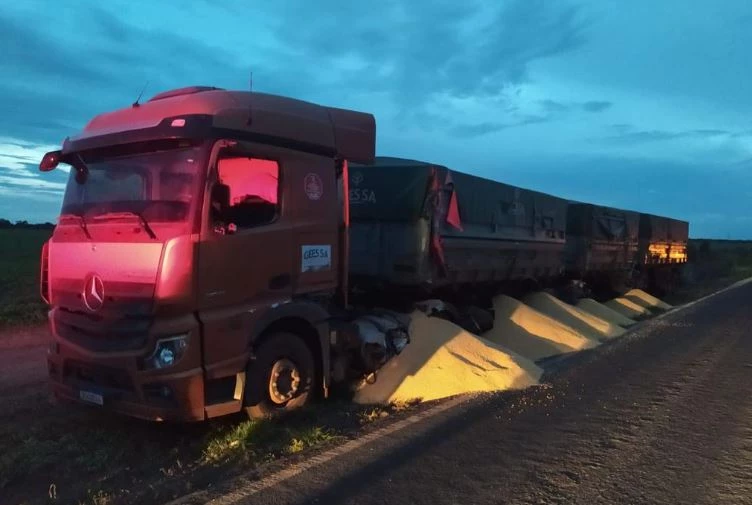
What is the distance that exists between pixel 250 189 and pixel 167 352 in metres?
1.67

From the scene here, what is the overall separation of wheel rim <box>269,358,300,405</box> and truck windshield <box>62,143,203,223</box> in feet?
5.57

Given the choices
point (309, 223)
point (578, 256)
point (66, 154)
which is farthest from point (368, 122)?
point (578, 256)

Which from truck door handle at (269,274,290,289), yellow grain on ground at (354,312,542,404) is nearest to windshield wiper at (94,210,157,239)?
truck door handle at (269,274,290,289)

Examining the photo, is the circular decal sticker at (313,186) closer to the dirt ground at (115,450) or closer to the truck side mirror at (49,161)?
the dirt ground at (115,450)

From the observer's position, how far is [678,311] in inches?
654

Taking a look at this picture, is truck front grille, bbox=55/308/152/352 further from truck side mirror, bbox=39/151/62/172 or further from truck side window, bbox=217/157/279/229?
truck side mirror, bbox=39/151/62/172

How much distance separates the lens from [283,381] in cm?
606

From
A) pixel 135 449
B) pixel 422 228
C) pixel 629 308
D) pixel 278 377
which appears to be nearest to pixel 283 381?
pixel 278 377

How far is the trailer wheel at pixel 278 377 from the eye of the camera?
5762mm

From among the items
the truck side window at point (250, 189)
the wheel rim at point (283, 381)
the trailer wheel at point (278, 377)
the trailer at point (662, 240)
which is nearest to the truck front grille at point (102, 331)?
the trailer wheel at point (278, 377)

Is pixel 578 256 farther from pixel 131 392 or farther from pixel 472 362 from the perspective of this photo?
pixel 131 392

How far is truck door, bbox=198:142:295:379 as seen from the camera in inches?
211

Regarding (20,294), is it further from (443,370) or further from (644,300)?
(644,300)

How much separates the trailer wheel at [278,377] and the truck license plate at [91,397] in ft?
3.88
